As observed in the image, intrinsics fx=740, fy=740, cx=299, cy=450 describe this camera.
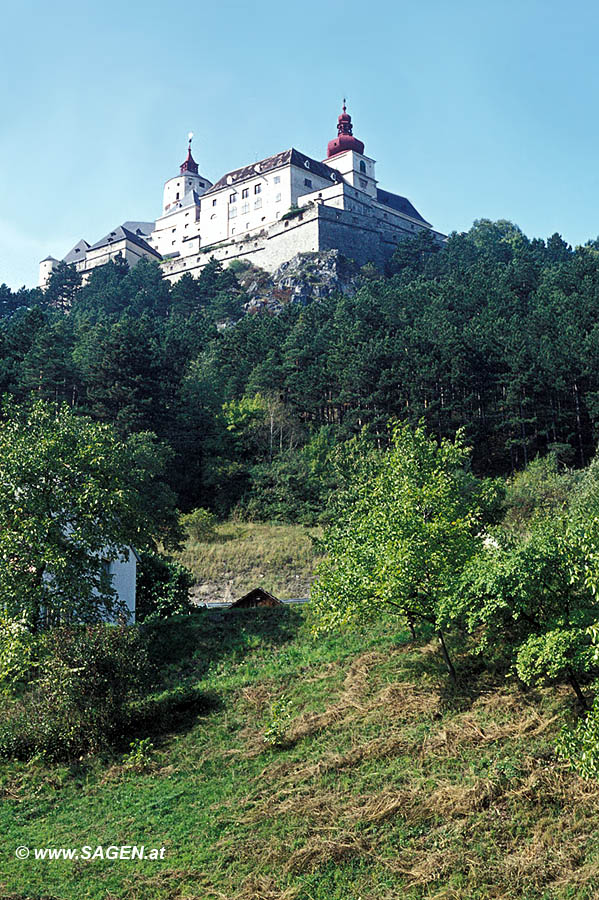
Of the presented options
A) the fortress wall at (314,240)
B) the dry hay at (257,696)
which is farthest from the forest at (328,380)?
the dry hay at (257,696)

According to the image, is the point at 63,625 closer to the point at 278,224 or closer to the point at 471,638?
the point at 471,638

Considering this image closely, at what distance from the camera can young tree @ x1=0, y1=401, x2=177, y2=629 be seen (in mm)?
17969

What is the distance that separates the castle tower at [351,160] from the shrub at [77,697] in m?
92.6

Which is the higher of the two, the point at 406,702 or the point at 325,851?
the point at 406,702

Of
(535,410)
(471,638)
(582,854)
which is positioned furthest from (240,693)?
(535,410)

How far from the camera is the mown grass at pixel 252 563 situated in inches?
1432

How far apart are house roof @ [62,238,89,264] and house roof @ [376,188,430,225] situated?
45717 millimetres

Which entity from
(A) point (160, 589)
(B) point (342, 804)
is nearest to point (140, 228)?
(A) point (160, 589)

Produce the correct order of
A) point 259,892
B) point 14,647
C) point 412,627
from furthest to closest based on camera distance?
point 412,627
point 14,647
point 259,892

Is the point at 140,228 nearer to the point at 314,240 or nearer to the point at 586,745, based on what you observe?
the point at 314,240

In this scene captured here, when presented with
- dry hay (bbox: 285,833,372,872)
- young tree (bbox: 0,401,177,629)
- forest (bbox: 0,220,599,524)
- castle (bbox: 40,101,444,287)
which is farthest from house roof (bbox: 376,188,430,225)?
dry hay (bbox: 285,833,372,872)

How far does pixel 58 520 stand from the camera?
732 inches

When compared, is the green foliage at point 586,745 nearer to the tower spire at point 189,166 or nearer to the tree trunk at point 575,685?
the tree trunk at point 575,685

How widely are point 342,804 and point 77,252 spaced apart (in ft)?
381
